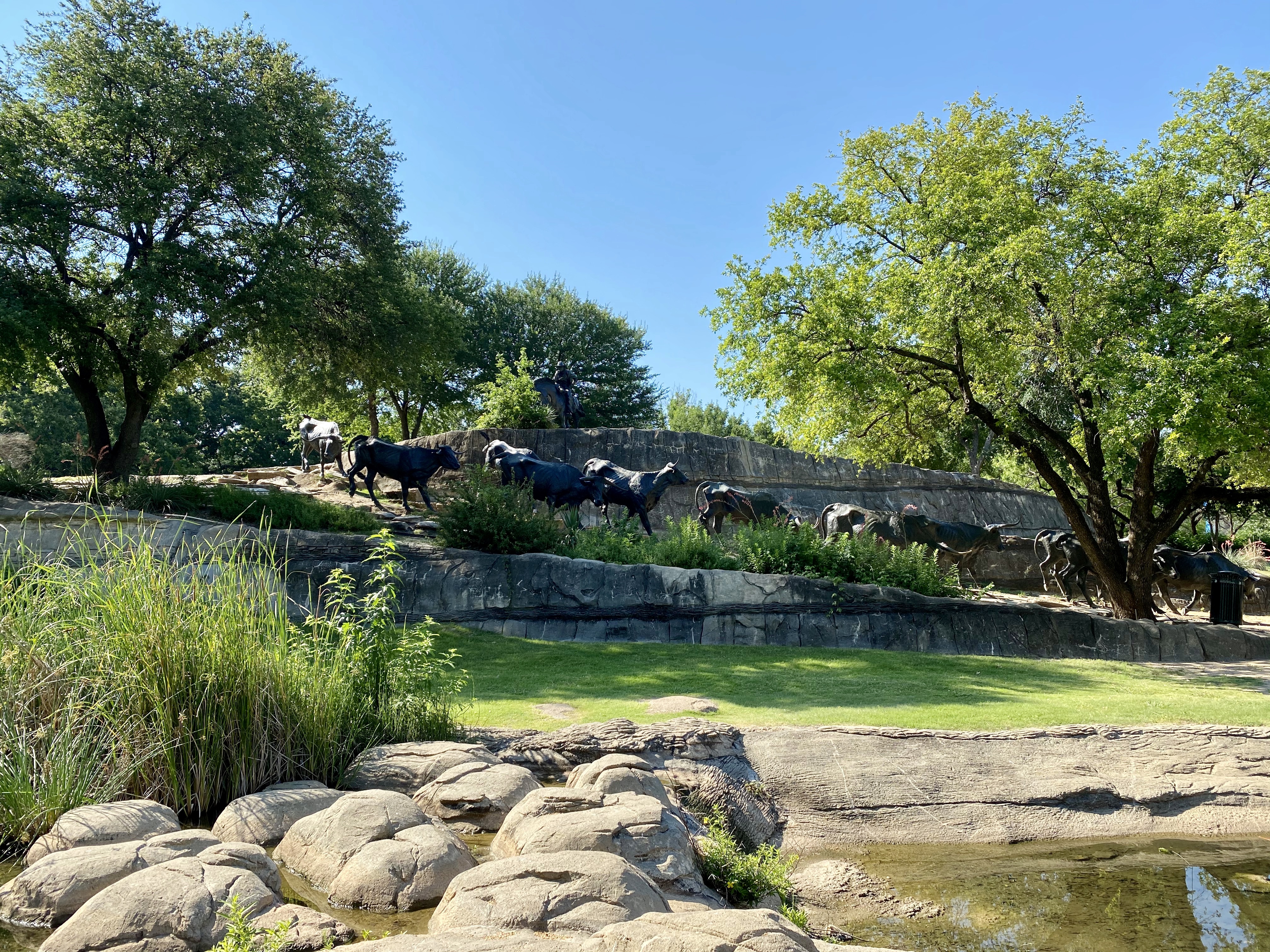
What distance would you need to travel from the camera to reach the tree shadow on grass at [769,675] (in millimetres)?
8617

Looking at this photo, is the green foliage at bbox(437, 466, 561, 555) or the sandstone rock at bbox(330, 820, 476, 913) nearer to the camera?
the sandstone rock at bbox(330, 820, 476, 913)

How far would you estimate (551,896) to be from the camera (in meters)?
3.53

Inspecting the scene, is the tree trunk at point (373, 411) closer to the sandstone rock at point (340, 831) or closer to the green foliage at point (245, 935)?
the sandstone rock at point (340, 831)

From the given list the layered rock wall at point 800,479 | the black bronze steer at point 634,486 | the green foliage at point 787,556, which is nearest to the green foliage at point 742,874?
the green foliage at point 787,556

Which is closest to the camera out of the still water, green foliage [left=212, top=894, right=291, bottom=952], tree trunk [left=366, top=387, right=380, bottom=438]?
green foliage [left=212, top=894, right=291, bottom=952]

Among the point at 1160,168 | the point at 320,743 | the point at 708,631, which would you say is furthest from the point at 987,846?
the point at 1160,168

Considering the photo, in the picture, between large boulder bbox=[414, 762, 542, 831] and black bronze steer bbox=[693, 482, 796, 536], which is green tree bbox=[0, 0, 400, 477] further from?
large boulder bbox=[414, 762, 542, 831]

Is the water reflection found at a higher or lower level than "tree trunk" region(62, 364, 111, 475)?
lower

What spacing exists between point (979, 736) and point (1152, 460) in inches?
460

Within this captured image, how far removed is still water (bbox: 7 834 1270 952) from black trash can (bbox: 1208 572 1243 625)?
13.0m

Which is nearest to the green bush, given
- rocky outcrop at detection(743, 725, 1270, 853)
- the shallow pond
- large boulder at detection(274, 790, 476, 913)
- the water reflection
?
large boulder at detection(274, 790, 476, 913)

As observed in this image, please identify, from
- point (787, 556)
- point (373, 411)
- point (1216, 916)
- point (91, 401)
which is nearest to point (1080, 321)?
point (787, 556)

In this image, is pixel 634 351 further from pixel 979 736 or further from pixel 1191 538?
pixel 979 736

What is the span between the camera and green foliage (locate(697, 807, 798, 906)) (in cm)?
457
